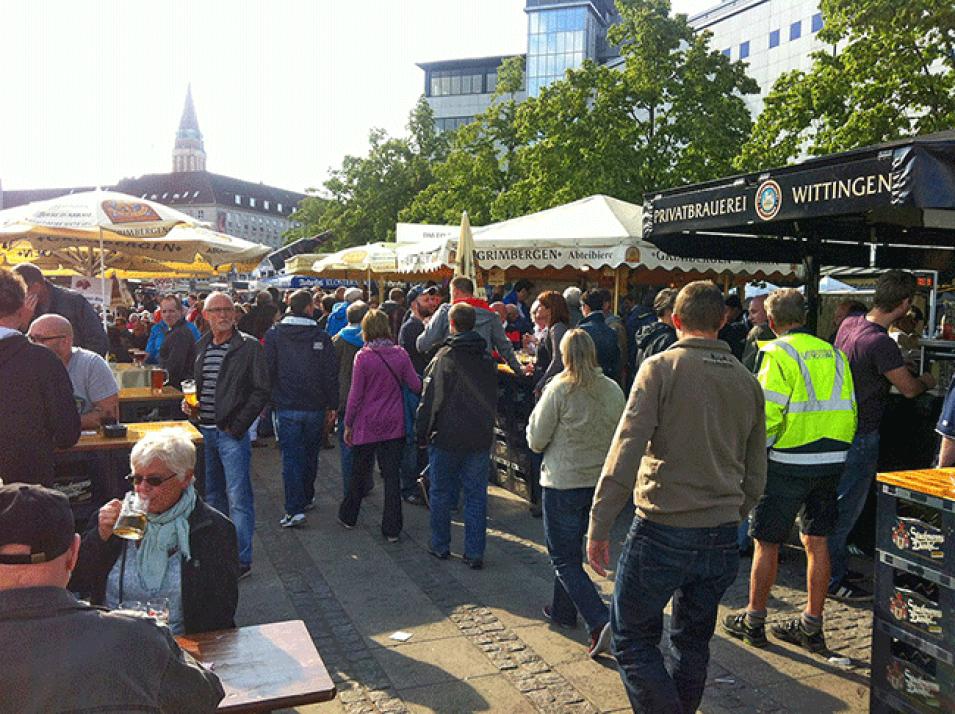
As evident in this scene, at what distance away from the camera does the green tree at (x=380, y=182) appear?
155ft

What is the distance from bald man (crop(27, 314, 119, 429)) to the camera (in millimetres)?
4867

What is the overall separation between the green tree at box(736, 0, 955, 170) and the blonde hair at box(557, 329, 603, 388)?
45.7 ft

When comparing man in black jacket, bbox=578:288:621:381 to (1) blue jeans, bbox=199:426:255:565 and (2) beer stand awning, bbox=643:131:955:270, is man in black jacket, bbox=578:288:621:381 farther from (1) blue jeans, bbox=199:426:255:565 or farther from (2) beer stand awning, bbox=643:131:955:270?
(1) blue jeans, bbox=199:426:255:565

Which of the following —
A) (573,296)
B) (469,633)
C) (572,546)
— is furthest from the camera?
(573,296)

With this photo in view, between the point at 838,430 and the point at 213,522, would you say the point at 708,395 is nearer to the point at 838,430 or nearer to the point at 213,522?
the point at 838,430

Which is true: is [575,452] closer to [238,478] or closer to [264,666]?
[264,666]

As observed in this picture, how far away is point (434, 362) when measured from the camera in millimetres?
6203

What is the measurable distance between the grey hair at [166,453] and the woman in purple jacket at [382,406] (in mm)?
3425

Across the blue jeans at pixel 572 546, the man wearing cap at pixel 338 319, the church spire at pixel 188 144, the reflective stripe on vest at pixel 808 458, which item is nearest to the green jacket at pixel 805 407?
the reflective stripe on vest at pixel 808 458

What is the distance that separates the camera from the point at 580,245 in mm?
9180

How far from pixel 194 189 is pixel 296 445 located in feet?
397

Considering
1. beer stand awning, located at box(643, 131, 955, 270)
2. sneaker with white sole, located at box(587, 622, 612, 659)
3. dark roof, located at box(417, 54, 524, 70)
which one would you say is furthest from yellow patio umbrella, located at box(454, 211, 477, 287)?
dark roof, located at box(417, 54, 524, 70)

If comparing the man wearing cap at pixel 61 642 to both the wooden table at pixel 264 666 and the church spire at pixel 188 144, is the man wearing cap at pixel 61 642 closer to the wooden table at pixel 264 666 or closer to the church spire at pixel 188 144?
the wooden table at pixel 264 666

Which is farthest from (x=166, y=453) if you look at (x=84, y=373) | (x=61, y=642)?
(x=84, y=373)
